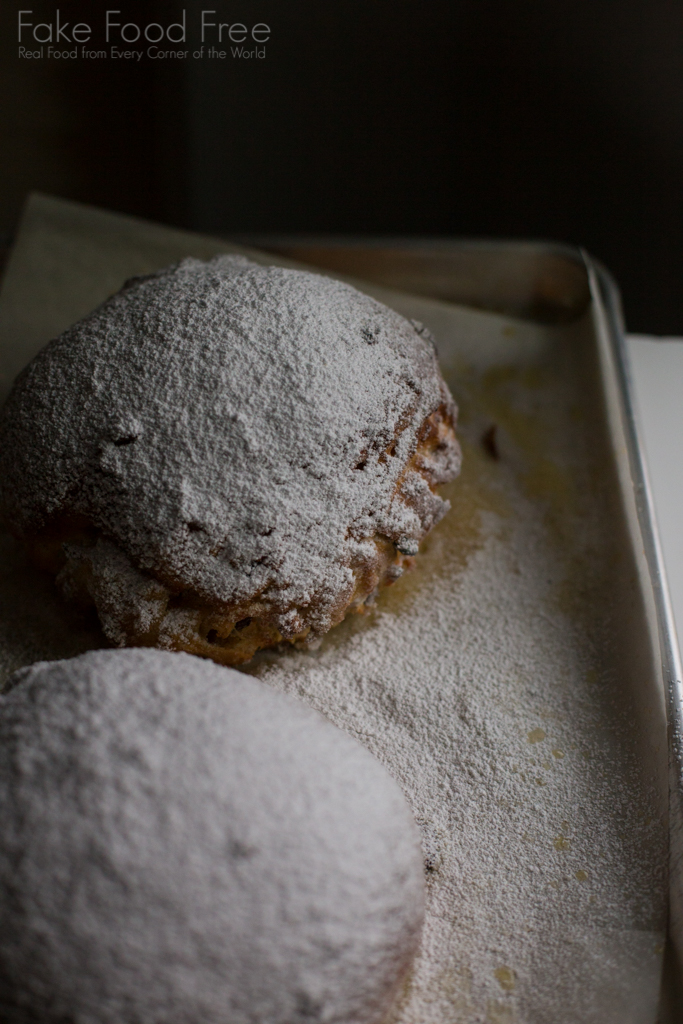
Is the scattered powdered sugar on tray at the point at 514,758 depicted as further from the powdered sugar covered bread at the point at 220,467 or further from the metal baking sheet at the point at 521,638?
the powdered sugar covered bread at the point at 220,467

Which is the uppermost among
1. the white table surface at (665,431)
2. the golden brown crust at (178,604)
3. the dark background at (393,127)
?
the dark background at (393,127)

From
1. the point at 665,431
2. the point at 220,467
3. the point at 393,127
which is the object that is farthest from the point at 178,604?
the point at 393,127

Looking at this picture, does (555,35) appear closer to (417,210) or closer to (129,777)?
(417,210)

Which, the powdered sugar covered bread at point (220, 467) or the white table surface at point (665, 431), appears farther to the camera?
Result: the white table surface at point (665, 431)

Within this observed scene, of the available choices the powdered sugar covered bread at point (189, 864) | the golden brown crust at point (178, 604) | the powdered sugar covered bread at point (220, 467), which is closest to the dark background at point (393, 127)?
the powdered sugar covered bread at point (220, 467)

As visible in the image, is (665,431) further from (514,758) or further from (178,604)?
(178,604)

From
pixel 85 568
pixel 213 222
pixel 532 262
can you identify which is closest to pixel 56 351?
pixel 85 568

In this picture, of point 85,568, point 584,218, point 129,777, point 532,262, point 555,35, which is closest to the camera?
point 129,777
